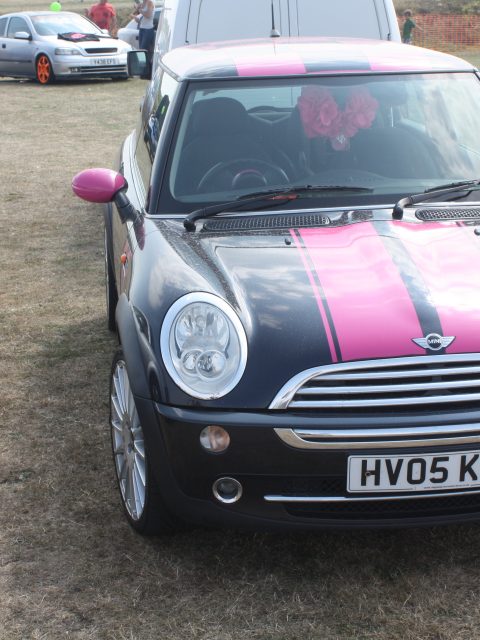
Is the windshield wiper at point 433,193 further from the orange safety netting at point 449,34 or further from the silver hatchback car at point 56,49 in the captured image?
the orange safety netting at point 449,34

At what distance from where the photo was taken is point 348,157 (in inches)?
171

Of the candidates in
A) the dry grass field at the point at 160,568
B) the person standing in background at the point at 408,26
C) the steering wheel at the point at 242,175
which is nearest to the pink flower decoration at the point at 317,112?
the steering wheel at the point at 242,175

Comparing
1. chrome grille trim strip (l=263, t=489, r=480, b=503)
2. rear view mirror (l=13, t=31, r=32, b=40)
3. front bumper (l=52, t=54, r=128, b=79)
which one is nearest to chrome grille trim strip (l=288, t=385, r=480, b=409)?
chrome grille trim strip (l=263, t=489, r=480, b=503)

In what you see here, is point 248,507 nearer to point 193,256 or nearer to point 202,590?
point 202,590

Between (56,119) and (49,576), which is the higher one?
(49,576)

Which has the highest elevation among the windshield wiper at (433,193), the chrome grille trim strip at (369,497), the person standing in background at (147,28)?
the windshield wiper at (433,193)

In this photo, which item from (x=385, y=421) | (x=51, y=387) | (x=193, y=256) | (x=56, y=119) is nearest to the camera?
(x=385, y=421)

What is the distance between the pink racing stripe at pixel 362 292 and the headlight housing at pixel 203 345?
1.01ft

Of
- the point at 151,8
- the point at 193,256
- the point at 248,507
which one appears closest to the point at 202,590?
the point at 248,507

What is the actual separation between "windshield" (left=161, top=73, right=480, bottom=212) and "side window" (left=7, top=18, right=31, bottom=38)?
57.6 feet

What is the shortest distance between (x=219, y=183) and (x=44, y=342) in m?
2.02

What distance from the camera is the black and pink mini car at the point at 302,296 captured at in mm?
3123

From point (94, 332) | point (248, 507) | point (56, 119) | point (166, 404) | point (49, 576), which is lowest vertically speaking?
point (56, 119)

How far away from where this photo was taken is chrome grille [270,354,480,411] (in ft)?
10.2
